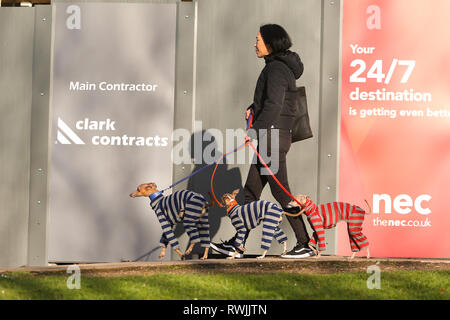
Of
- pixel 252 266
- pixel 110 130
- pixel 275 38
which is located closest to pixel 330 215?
pixel 252 266

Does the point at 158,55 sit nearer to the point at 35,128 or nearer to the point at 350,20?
the point at 35,128

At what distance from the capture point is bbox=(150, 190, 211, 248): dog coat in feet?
23.7

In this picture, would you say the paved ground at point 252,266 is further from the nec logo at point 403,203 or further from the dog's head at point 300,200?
the nec logo at point 403,203

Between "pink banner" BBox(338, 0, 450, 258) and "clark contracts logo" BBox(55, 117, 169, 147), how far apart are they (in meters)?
2.32

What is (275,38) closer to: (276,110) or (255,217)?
(276,110)

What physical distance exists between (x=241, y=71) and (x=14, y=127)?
2638 mm

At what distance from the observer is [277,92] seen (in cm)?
716

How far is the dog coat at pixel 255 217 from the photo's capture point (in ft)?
23.2

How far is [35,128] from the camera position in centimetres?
798

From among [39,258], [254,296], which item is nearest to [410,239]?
[254,296]

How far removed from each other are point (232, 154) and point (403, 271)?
2.34 meters
